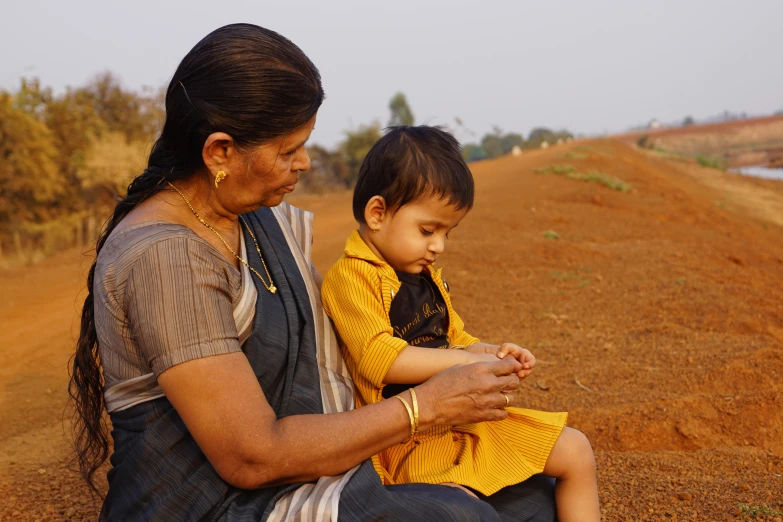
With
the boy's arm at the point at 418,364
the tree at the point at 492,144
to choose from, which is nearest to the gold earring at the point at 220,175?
the boy's arm at the point at 418,364

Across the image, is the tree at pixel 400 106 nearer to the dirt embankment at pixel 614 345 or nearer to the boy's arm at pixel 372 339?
the dirt embankment at pixel 614 345

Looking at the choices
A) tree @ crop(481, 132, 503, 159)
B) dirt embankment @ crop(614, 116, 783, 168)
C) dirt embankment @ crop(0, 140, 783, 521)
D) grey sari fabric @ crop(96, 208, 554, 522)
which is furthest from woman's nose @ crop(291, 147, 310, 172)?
dirt embankment @ crop(614, 116, 783, 168)

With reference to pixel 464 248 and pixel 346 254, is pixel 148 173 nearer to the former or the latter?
pixel 346 254

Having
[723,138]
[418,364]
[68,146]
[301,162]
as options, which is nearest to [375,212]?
[301,162]

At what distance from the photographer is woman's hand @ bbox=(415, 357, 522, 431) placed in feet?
6.98

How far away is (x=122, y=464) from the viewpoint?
2121mm

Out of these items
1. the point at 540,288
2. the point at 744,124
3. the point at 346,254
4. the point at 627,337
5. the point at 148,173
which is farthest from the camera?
the point at 744,124

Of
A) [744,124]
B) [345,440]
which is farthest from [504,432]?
[744,124]

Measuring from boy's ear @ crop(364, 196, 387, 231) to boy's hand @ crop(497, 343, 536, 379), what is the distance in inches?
23.3

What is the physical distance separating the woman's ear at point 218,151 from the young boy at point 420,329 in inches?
22.1

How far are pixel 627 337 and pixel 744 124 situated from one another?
82182 millimetres

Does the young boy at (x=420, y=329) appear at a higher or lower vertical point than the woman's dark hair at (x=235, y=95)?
lower

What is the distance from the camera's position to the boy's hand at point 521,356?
239 centimetres

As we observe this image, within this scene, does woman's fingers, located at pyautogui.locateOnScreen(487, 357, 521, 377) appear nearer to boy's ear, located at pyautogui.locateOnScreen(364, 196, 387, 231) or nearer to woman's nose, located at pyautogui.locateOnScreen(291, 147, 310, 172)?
boy's ear, located at pyautogui.locateOnScreen(364, 196, 387, 231)
